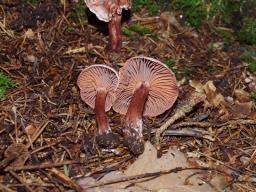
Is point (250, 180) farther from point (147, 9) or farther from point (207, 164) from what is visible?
point (147, 9)

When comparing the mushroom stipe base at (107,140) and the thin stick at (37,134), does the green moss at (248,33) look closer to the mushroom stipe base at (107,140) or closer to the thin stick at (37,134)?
the mushroom stipe base at (107,140)

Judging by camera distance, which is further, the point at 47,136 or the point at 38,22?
the point at 38,22

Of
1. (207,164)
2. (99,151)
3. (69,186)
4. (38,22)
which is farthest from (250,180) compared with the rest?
(38,22)

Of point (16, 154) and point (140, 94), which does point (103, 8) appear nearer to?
point (140, 94)

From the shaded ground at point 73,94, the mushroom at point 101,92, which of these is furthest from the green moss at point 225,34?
the mushroom at point 101,92

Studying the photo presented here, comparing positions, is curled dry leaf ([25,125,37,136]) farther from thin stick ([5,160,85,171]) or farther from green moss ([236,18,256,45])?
green moss ([236,18,256,45])

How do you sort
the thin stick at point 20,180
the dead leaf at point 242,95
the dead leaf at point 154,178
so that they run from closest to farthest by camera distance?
the thin stick at point 20,180 < the dead leaf at point 154,178 < the dead leaf at point 242,95
